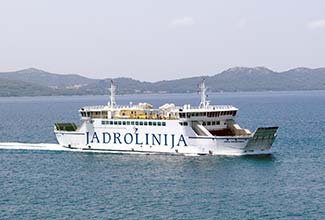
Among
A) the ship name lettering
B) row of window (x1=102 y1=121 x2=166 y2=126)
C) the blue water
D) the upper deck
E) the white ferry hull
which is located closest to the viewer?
the blue water

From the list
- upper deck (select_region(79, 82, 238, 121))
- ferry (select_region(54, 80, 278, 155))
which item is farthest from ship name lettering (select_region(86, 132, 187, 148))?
upper deck (select_region(79, 82, 238, 121))

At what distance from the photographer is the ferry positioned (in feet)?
247

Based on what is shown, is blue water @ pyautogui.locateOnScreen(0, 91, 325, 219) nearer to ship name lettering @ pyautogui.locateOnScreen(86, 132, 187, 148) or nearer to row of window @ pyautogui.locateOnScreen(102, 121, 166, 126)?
ship name lettering @ pyautogui.locateOnScreen(86, 132, 187, 148)

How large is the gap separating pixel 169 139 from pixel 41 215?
1207 inches

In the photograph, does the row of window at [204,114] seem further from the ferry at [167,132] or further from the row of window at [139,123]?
the row of window at [139,123]

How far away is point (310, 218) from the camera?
47750mm

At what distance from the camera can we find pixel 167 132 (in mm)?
78375

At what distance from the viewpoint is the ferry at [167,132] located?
75.3 metres

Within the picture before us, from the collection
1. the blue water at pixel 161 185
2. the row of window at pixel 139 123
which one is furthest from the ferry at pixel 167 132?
the blue water at pixel 161 185

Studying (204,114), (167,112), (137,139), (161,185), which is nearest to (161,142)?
(137,139)

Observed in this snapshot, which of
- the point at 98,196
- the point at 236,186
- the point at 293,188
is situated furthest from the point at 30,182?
the point at 293,188

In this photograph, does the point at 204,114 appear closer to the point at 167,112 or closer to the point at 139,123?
the point at 167,112

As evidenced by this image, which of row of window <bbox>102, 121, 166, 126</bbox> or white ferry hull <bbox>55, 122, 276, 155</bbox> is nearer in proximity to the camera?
white ferry hull <bbox>55, 122, 276, 155</bbox>

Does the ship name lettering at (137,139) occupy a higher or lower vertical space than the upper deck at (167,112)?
lower
